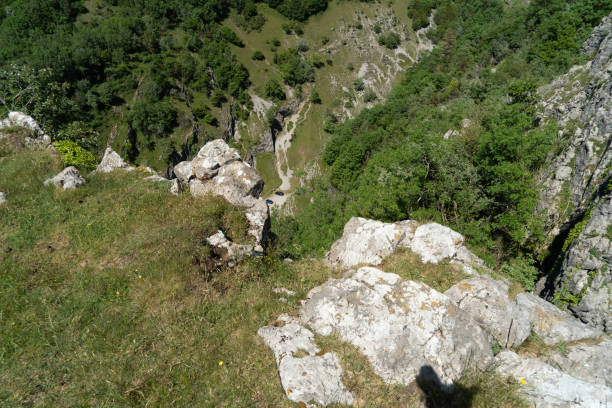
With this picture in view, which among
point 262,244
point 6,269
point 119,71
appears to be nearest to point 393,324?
point 262,244

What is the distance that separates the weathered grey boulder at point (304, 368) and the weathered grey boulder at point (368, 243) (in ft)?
14.3

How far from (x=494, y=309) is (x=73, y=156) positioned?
20.8m

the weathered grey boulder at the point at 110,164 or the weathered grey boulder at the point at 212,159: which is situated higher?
the weathered grey boulder at the point at 212,159

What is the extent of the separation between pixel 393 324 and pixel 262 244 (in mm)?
6097

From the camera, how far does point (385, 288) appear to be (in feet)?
26.6

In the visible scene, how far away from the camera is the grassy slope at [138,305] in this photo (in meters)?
5.79

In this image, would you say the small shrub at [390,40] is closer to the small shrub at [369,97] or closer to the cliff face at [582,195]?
the small shrub at [369,97]

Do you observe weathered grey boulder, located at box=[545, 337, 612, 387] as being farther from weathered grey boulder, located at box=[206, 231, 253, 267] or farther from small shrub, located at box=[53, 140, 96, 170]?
small shrub, located at box=[53, 140, 96, 170]

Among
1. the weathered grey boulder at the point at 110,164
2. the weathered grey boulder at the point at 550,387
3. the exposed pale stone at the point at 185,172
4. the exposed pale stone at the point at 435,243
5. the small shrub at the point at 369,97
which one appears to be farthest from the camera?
the small shrub at the point at 369,97

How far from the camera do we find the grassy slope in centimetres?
579

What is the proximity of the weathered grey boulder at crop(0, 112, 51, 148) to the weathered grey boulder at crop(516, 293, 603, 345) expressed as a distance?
23953 mm

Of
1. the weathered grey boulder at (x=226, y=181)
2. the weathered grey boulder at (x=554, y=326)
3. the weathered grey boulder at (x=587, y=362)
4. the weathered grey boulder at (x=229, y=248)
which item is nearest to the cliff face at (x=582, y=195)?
the weathered grey boulder at (x=554, y=326)

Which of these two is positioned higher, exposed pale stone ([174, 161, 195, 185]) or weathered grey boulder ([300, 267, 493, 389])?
weathered grey boulder ([300, 267, 493, 389])

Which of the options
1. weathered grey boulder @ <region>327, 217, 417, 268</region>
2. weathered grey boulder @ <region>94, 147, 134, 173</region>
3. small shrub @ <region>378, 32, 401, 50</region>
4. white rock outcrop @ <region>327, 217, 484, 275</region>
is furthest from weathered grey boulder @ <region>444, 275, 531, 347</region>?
small shrub @ <region>378, 32, 401, 50</region>
